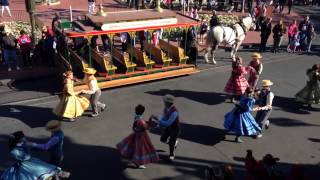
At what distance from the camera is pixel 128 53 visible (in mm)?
15242

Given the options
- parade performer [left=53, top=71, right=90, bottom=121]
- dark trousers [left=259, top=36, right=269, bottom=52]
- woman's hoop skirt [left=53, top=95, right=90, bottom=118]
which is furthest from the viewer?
dark trousers [left=259, top=36, right=269, bottom=52]

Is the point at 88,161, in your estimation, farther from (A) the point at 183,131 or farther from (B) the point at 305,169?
(B) the point at 305,169

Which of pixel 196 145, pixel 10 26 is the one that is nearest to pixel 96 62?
pixel 196 145

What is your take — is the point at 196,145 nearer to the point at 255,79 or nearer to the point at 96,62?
the point at 255,79

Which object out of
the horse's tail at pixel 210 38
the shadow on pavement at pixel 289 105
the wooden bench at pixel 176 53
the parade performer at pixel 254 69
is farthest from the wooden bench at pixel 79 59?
the shadow on pavement at pixel 289 105

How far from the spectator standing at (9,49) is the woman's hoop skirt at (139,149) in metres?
7.92

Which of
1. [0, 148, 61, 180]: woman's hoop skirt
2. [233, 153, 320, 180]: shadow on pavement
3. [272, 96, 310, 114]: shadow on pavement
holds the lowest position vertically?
[233, 153, 320, 180]: shadow on pavement

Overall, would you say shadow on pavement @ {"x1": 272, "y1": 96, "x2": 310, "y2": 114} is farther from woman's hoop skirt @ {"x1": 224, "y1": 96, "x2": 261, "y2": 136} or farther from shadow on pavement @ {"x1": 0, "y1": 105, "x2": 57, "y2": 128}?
shadow on pavement @ {"x1": 0, "y1": 105, "x2": 57, "y2": 128}

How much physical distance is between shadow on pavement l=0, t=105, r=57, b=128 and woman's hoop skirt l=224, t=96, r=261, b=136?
525cm

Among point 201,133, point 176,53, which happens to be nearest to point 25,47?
point 176,53

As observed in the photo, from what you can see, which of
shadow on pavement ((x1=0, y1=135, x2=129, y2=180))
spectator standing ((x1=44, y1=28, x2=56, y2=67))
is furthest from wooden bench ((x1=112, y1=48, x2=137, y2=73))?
shadow on pavement ((x1=0, y1=135, x2=129, y2=180))

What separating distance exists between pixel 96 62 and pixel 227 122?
5.93 metres

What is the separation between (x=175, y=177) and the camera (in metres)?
9.10

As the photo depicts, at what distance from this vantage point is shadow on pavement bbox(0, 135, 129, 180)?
9055 mm
